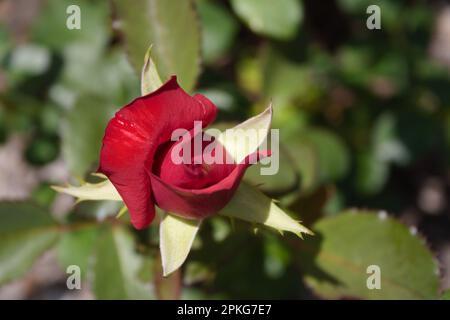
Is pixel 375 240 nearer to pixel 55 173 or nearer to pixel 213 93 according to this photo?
pixel 213 93

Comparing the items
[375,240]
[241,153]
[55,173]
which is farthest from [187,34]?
[55,173]

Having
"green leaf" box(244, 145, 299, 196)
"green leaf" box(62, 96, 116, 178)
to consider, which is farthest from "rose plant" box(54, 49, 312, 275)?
"green leaf" box(62, 96, 116, 178)

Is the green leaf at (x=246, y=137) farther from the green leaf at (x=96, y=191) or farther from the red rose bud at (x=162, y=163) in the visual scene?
the green leaf at (x=96, y=191)

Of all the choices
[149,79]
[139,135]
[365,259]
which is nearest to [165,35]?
[149,79]

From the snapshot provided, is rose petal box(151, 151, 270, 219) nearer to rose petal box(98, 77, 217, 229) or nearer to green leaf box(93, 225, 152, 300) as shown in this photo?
rose petal box(98, 77, 217, 229)

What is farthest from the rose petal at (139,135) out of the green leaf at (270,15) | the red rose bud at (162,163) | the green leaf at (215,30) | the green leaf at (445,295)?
the green leaf at (215,30)

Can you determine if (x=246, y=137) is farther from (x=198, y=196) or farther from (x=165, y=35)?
(x=165, y=35)
